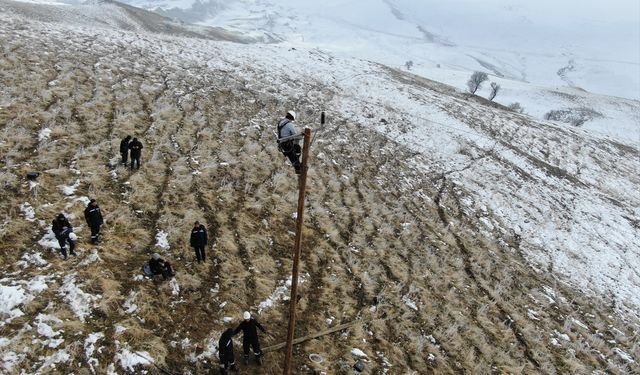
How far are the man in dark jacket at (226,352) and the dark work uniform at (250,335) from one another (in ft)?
0.79

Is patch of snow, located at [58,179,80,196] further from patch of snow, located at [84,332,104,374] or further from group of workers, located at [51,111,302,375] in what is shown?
patch of snow, located at [84,332,104,374]

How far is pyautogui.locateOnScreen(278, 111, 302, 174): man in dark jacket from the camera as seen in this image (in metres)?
11.4

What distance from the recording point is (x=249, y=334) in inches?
408

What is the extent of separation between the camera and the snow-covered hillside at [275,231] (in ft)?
36.4

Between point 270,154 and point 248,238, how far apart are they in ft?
25.8

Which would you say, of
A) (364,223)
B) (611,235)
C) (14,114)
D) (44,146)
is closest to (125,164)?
(44,146)

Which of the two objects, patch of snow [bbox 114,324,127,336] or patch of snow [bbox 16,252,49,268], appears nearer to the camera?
patch of snow [bbox 114,324,127,336]

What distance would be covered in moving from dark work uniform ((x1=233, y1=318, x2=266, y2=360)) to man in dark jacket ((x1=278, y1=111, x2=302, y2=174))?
161 inches

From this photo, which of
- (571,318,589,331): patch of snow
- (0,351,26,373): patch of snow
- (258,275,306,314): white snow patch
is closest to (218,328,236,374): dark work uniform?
(258,275,306,314): white snow patch

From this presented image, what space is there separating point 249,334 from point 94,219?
6097 mm

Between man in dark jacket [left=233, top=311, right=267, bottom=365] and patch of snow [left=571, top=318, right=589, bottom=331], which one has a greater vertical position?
man in dark jacket [left=233, top=311, right=267, bottom=365]

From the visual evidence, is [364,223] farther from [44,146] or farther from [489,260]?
[44,146]

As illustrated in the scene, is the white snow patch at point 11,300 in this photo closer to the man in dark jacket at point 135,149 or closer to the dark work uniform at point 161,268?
the dark work uniform at point 161,268

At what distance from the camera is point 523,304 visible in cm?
1692
